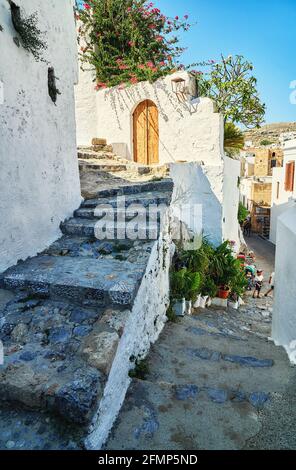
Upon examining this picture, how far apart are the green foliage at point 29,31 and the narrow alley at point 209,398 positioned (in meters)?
3.96

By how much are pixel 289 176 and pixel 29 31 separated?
1646cm

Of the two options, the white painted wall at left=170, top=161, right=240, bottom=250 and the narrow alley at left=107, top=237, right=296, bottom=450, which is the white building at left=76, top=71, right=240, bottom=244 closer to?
the white painted wall at left=170, top=161, right=240, bottom=250

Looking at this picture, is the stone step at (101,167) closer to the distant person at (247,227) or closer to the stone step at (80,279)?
the stone step at (80,279)

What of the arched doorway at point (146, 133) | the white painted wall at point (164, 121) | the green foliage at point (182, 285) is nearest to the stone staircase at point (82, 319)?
the green foliage at point (182, 285)

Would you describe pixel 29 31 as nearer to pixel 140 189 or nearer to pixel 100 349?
pixel 140 189

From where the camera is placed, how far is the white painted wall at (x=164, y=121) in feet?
28.7

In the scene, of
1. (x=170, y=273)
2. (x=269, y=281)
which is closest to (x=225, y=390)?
(x=170, y=273)

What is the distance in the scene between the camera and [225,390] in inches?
122

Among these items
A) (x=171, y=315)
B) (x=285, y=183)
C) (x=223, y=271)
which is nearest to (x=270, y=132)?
(x=285, y=183)

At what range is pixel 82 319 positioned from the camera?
9.35ft

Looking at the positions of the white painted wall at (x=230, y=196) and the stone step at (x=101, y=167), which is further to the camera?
the white painted wall at (x=230, y=196)

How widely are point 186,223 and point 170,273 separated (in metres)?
2.94

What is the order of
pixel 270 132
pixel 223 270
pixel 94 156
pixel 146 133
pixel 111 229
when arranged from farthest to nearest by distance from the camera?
pixel 270 132 → pixel 146 133 → pixel 94 156 → pixel 223 270 → pixel 111 229

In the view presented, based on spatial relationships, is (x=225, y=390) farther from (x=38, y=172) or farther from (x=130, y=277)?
(x=38, y=172)
